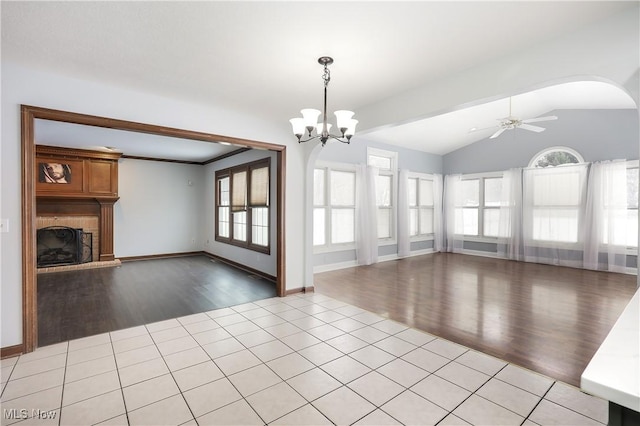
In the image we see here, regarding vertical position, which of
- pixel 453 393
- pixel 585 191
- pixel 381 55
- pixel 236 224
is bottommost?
pixel 453 393

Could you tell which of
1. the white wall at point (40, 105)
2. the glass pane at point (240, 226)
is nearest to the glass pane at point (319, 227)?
the glass pane at point (240, 226)

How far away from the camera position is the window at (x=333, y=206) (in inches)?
258

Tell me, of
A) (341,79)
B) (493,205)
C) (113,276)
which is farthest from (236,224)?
(493,205)

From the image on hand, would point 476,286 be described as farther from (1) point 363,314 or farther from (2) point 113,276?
(2) point 113,276

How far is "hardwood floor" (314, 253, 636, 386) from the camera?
2924 millimetres

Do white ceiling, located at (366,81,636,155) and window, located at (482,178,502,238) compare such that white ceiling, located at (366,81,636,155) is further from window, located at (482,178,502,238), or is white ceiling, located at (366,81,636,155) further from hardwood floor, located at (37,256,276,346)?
hardwood floor, located at (37,256,276,346)

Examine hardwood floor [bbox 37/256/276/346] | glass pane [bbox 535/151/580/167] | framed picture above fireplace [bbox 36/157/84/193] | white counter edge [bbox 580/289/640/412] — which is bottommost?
hardwood floor [bbox 37/256/276/346]

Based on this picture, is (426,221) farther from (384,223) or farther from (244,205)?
(244,205)

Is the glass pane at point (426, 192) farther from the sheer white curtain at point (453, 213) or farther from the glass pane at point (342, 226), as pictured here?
the glass pane at point (342, 226)

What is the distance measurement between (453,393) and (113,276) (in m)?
5.81

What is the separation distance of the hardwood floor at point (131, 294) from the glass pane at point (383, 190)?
3530 millimetres

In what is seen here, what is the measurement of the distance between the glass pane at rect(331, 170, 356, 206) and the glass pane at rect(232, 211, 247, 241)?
73.7 inches

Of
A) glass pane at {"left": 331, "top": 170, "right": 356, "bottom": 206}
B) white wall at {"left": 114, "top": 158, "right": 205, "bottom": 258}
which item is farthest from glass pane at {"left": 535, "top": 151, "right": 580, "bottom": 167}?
white wall at {"left": 114, "top": 158, "right": 205, "bottom": 258}

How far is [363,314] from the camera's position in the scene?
384 cm
